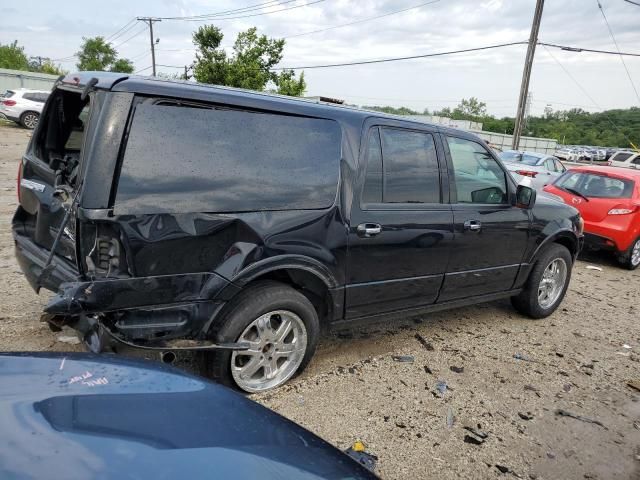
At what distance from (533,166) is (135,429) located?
1432 cm

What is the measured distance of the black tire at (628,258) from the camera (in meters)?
8.05

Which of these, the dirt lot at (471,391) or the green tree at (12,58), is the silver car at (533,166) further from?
the green tree at (12,58)

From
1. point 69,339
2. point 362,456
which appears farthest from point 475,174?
point 69,339

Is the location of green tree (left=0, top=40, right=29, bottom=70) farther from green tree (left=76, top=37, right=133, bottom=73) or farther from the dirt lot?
the dirt lot

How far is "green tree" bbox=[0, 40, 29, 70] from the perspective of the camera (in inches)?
2609

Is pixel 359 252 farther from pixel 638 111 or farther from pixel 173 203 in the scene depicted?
pixel 638 111

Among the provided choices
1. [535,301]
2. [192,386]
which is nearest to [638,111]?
[535,301]

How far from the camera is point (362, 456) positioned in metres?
2.35

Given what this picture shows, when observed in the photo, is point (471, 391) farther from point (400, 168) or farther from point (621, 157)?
point (621, 157)

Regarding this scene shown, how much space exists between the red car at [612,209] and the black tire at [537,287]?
10.4 ft

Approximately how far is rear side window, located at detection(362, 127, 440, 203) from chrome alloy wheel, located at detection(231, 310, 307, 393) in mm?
1008

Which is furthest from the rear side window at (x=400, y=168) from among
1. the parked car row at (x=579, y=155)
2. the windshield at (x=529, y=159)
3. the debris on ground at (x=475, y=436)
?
the parked car row at (x=579, y=155)

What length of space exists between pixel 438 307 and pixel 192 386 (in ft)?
9.32

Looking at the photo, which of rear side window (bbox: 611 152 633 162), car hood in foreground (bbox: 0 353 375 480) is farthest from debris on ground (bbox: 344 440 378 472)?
rear side window (bbox: 611 152 633 162)
